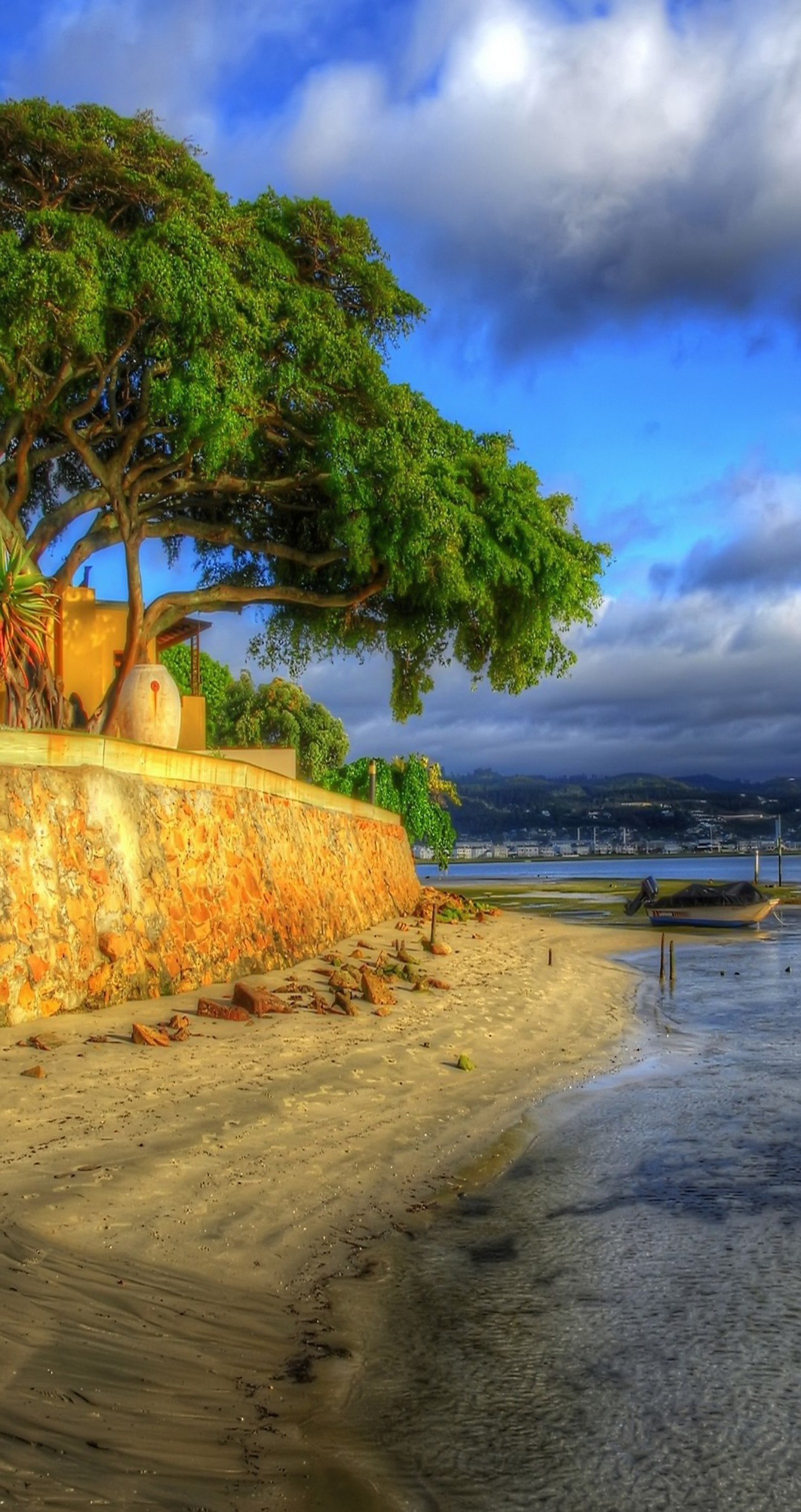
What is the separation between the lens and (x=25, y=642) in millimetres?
18281

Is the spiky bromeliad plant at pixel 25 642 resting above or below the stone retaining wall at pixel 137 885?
above

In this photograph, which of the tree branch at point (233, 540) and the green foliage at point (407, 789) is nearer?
the tree branch at point (233, 540)

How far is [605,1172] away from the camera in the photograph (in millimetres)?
10070

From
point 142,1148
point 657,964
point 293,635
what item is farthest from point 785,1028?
point 293,635

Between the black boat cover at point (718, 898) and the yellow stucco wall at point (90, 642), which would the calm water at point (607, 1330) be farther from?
the black boat cover at point (718, 898)

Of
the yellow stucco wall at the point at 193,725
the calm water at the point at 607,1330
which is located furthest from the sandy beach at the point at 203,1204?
the yellow stucco wall at the point at 193,725

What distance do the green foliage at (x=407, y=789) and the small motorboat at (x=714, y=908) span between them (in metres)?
9.23

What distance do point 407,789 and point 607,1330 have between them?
41721mm

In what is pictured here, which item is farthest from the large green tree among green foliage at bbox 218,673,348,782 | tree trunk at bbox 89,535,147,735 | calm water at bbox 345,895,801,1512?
green foliage at bbox 218,673,348,782

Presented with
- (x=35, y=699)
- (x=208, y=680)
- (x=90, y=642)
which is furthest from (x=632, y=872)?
(x=35, y=699)

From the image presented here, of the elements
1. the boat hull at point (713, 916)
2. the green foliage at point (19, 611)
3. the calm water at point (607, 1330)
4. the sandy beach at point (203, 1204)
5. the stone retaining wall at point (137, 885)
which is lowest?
the boat hull at point (713, 916)

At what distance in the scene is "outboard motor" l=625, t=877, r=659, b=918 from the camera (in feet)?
165

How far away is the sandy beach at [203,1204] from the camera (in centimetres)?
482

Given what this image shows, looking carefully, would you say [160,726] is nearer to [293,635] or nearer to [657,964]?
[293,635]
